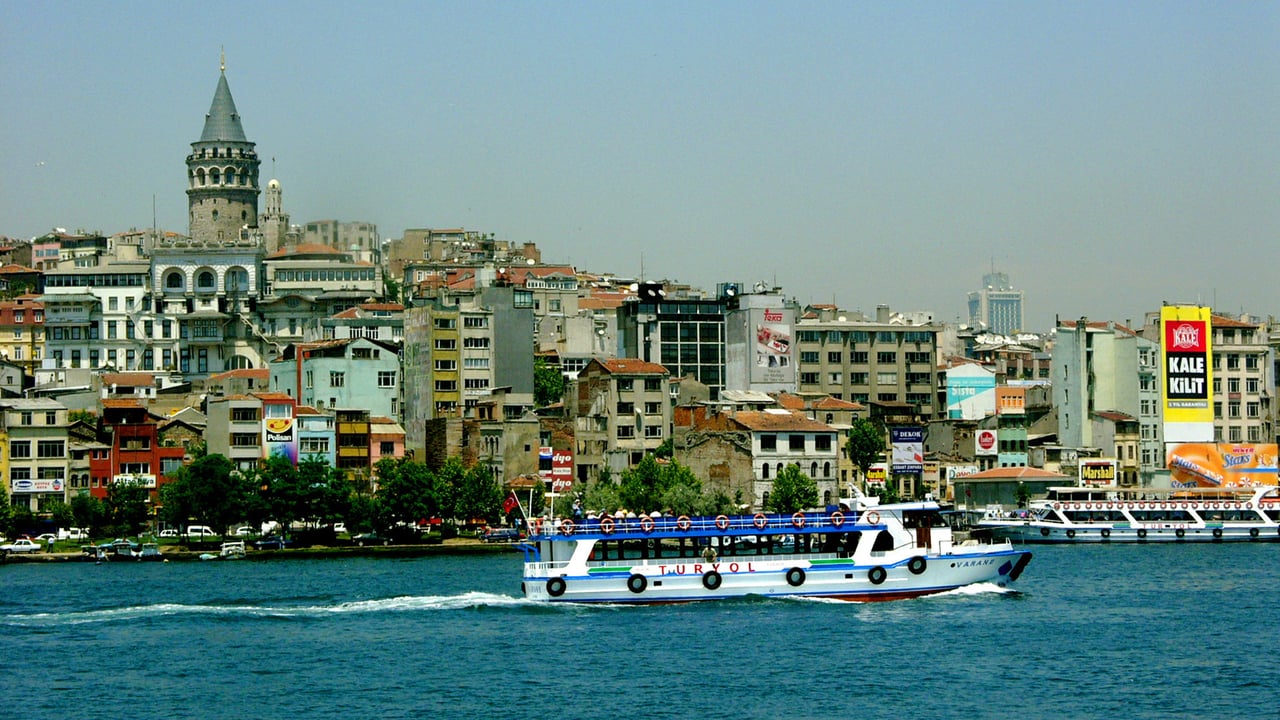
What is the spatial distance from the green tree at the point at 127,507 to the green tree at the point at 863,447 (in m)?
34.9

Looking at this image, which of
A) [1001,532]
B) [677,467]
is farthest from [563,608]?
[1001,532]

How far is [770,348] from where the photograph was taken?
115m

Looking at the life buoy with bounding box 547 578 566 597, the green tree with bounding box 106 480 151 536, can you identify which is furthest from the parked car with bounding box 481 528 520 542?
the life buoy with bounding box 547 578 566 597

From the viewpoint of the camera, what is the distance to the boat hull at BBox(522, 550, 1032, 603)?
191 feet

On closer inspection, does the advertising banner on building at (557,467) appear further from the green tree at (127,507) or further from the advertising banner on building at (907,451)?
the green tree at (127,507)

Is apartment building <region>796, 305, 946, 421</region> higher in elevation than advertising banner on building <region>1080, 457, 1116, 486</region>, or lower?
higher

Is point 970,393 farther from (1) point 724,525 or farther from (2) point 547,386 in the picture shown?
(1) point 724,525

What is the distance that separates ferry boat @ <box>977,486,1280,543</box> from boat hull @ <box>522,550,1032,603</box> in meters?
37.2

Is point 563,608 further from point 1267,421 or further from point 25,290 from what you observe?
point 25,290

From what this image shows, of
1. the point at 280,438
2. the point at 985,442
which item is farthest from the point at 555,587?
the point at 985,442

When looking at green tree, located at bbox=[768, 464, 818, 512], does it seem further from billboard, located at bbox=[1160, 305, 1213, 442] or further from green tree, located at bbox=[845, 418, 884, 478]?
billboard, located at bbox=[1160, 305, 1213, 442]

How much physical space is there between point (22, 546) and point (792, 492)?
3286 cm

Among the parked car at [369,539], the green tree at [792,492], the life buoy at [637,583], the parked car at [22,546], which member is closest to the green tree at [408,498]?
the parked car at [369,539]

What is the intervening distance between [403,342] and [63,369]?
80.7 ft
